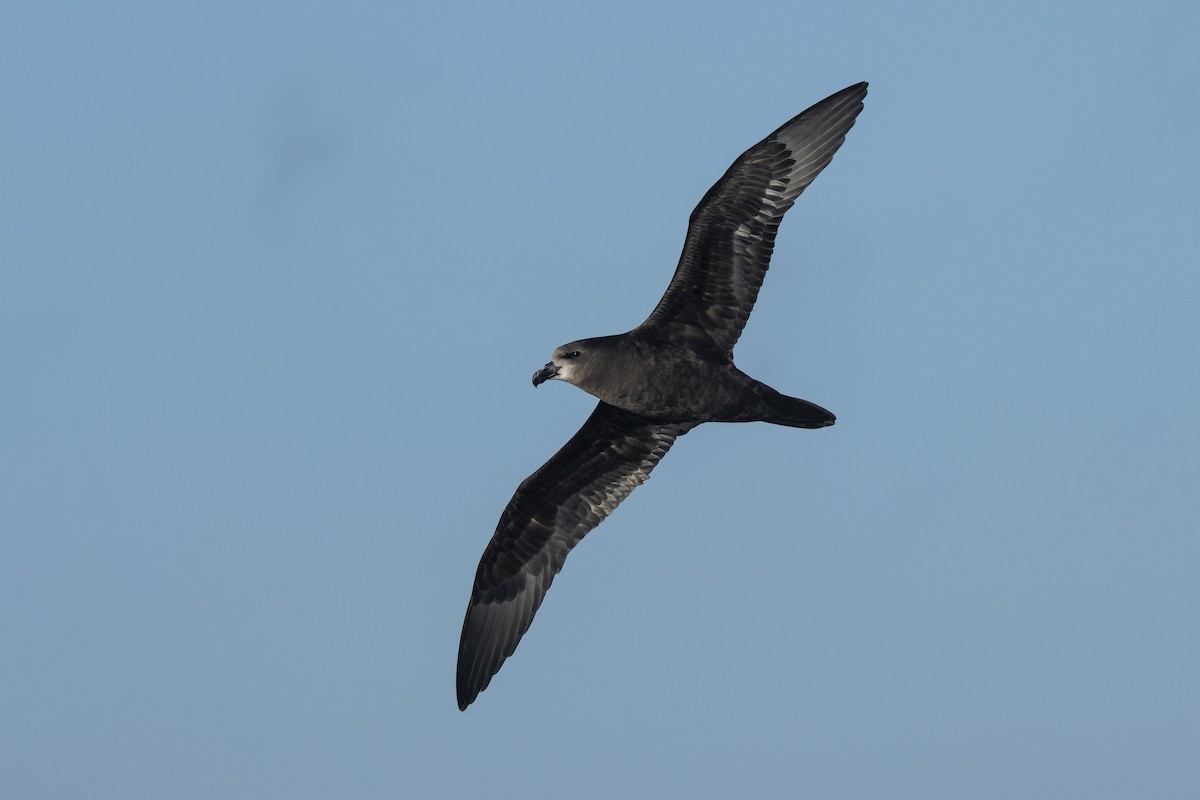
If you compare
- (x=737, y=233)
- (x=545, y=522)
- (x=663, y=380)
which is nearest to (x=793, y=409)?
(x=663, y=380)

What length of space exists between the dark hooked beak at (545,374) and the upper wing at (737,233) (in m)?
1.29

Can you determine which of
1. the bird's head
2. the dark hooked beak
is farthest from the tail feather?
the dark hooked beak

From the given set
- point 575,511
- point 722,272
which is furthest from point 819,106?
point 575,511

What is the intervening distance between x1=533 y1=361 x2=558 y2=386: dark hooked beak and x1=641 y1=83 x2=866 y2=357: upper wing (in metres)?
1.29

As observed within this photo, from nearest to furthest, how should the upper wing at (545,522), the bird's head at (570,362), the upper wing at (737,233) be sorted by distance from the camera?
the bird's head at (570,362), the upper wing at (737,233), the upper wing at (545,522)

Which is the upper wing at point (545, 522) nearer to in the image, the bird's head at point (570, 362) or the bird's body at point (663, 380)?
the bird's body at point (663, 380)

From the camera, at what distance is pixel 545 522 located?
925 inches

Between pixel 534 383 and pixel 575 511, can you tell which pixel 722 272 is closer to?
pixel 534 383

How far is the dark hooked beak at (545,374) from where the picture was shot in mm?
20969

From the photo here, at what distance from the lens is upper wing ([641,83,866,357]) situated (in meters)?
21.1

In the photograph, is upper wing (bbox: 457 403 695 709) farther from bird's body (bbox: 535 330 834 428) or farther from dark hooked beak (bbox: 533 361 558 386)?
dark hooked beak (bbox: 533 361 558 386)

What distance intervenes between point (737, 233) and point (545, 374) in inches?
118

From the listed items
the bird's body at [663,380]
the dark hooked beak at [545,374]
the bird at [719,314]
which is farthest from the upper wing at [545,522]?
the dark hooked beak at [545,374]

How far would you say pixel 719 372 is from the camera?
2120 cm
